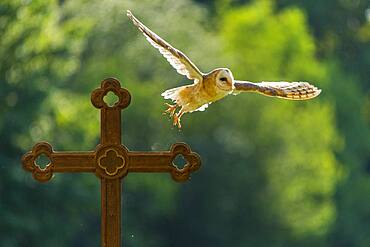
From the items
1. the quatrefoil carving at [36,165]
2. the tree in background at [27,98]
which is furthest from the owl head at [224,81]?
the tree in background at [27,98]

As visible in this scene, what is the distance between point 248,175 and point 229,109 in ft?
4.00

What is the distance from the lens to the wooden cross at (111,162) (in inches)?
452

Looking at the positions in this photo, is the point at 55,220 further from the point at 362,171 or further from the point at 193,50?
the point at 362,171

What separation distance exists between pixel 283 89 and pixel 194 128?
26558mm

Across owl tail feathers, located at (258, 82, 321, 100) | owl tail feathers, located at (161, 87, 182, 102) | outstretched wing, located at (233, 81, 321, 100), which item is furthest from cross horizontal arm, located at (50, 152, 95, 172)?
owl tail feathers, located at (258, 82, 321, 100)

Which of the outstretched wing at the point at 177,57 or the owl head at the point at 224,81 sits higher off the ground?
the outstretched wing at the point at 177,57

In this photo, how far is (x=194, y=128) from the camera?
3856cm

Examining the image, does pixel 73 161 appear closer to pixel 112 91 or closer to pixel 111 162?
pixel 111 162

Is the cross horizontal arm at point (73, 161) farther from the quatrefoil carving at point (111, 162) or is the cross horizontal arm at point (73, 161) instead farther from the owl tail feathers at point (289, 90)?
the owl tail feathers at point (289, 90)

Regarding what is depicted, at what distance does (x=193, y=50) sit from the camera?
39.4 metres

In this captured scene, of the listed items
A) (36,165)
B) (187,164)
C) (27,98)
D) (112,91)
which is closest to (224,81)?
(187,164)

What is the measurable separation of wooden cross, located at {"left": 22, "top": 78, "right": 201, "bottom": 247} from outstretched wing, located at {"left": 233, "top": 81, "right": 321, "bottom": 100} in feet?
1.66

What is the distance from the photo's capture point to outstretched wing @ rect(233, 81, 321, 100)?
1180 centimetres

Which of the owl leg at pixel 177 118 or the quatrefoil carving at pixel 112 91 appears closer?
the quatrefoil carving at pixel 112 91
